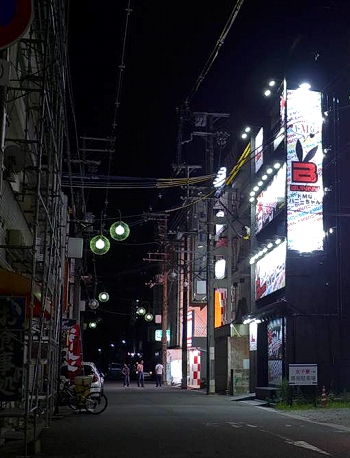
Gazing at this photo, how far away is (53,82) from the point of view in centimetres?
1393

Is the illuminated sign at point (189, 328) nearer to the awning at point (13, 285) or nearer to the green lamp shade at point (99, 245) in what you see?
the green lamp shade at point (99, 245)

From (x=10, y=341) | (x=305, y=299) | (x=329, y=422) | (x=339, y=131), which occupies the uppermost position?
(x=339, y=131)

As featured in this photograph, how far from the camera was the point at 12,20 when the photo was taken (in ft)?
18.5

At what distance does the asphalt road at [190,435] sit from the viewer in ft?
40.2

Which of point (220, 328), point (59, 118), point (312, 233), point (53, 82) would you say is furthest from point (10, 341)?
point (220, 328)

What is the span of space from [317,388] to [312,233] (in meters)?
6.02

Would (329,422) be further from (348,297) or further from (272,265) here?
(272,265)

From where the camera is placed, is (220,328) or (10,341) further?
(220,328)

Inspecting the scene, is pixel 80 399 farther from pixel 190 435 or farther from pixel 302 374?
pixel 302 374

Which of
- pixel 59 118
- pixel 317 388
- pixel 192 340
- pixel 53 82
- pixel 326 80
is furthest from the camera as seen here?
pixel 192 340

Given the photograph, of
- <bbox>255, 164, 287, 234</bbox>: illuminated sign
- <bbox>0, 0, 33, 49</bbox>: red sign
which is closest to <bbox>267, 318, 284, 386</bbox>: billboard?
<bbox>255, 164, 287, 234</bbox>: illuminated sign

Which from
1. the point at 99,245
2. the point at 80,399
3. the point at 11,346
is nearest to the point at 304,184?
the point at 99,245

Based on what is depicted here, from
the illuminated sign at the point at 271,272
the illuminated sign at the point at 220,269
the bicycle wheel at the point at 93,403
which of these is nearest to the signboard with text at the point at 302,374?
the illuminated sign at the point at 271,272

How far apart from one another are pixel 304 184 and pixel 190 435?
1300 centimetres
